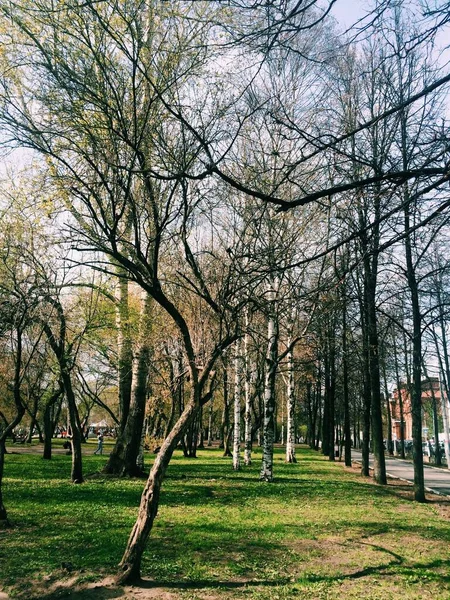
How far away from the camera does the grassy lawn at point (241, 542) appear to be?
6016 millimetres

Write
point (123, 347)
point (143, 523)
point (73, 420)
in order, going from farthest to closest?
point (123, 347) < point (73, 420) < point (143, 523)

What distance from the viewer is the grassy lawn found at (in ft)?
19.7

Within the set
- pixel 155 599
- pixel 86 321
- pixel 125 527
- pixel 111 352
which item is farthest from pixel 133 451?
pixel 155 599

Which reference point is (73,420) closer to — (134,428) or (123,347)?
(134,428)

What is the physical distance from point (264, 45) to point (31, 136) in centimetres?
487

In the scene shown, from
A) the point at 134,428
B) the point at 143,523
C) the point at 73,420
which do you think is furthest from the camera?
the point at 134,428

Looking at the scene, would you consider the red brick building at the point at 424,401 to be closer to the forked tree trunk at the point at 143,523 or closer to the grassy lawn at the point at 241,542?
the grassy lawn at the point at 241,542

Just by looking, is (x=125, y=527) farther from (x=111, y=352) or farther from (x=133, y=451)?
(x=111, y=352)

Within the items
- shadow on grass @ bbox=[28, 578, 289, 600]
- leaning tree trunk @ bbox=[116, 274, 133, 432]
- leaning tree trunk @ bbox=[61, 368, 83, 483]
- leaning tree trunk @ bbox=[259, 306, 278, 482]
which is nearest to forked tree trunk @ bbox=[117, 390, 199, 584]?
shadow on grass @ bbox=[28, 578, 289, 600]

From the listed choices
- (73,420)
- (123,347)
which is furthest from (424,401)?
(73,420)

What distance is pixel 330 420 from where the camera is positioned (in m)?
30.9

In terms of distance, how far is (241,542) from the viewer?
8016 millimetres

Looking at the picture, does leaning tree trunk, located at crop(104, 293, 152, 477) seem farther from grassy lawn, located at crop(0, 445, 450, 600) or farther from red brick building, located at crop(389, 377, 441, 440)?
red brick building, located at crop(389, 377, 441, 440)

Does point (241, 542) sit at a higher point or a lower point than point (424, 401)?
lower
